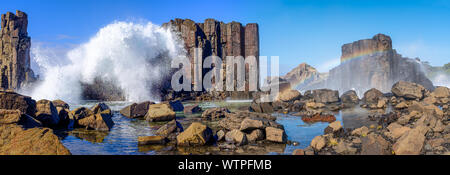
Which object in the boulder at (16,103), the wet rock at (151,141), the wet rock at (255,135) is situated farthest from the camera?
the boulder at (16,103)

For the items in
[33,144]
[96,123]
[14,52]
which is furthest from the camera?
[14,52]

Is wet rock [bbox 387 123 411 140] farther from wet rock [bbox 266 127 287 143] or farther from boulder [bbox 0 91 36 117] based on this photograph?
boulder [bbox 0 91 36 117]

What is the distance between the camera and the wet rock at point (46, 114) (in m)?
10.0

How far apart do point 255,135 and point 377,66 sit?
4565cm

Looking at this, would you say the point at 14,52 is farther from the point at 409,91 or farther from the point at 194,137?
the point at 409,91

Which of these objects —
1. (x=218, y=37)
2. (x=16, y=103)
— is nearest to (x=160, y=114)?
(x=16, y=103)

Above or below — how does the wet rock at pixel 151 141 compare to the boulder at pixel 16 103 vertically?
below

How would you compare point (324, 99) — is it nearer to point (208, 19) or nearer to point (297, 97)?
point (297, 97)

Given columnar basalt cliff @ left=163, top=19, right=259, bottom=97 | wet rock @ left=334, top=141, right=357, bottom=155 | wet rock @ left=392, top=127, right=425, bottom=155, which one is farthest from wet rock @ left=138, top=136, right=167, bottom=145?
columnar basalt cliff @ left=163, top=19, right=259, bottom=97

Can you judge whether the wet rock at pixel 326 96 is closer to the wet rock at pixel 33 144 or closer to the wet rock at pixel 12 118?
the wet rock at pixel 12 118

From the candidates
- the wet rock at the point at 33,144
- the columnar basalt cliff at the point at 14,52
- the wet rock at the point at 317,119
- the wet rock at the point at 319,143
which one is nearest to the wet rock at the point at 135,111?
the wet rock at the point at 317,119

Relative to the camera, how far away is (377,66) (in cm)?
4588

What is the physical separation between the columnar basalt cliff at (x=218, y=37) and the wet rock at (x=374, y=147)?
37.9 metres
